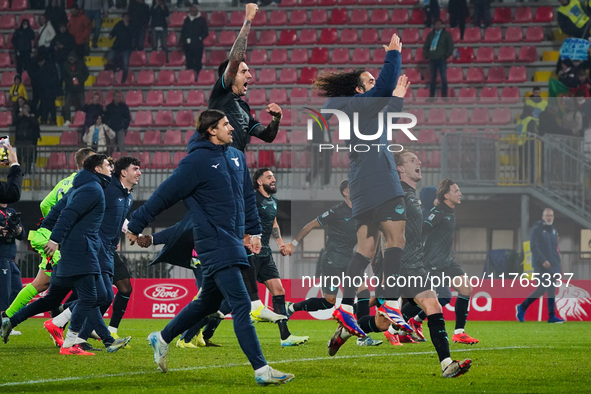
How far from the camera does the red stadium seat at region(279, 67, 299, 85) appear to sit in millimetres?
25875

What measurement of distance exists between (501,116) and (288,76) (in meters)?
7.05

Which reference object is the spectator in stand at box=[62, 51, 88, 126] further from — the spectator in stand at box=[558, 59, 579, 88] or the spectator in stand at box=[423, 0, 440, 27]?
the spectator in stand at box=[558, 59, 579, 88]

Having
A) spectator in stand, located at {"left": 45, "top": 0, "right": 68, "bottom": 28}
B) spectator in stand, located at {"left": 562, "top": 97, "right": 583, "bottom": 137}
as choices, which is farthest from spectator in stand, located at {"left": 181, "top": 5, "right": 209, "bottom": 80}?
spectator in stand, located at {"left": 562, "top": 97, "right": 583, "bottom": 137}

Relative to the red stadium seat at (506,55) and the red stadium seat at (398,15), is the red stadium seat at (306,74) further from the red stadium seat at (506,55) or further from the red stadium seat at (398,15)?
the red stadium seat at (506,55)

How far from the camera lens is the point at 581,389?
22.9ft

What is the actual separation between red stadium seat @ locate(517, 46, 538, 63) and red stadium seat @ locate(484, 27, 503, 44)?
69cm

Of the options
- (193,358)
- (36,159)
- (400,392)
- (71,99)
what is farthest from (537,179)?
(71,99)

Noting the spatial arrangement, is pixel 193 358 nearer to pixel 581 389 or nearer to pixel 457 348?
pixel 457 348

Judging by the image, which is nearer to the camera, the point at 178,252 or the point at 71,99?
the point at 178,252

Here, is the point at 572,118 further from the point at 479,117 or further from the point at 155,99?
the point at 155,99

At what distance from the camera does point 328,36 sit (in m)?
26.9

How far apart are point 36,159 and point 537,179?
474 inches

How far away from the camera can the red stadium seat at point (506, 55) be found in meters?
25.8

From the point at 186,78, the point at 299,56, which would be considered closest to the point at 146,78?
the point at 186,78
